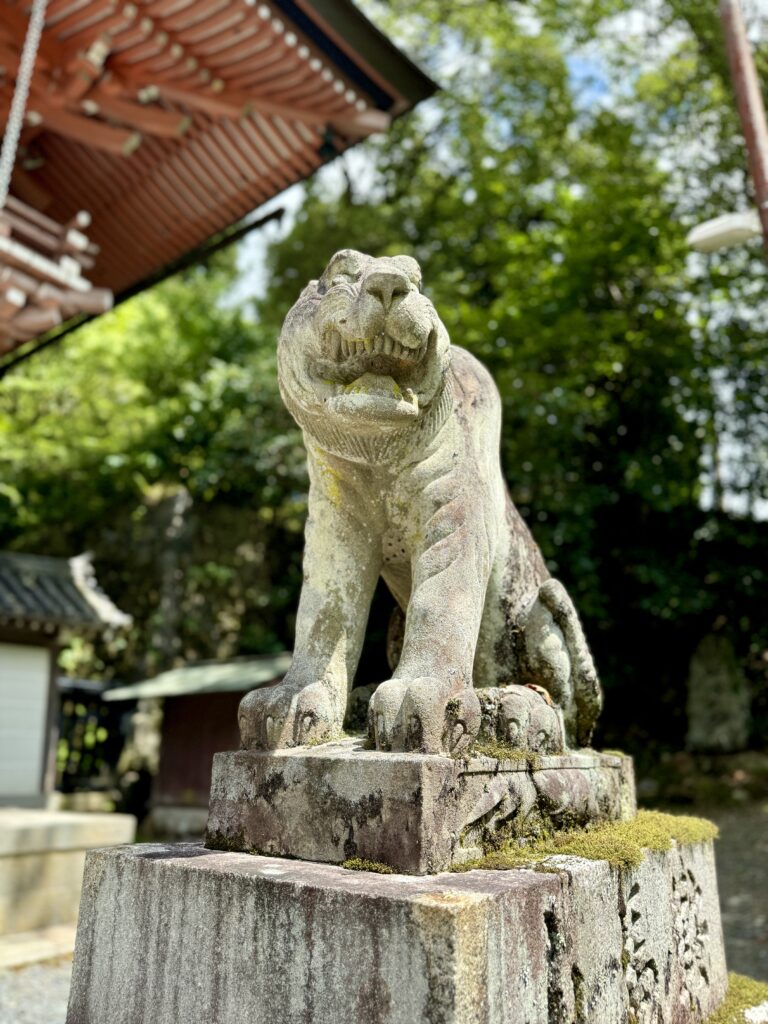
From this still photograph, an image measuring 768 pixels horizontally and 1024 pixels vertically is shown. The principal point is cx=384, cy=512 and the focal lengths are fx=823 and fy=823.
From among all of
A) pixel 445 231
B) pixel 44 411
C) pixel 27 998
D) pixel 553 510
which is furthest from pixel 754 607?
pixel 44 411

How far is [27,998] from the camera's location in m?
4.26

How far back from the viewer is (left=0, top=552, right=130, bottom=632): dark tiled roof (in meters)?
8.30

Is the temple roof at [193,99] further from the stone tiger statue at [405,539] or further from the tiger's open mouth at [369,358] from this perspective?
the tiger's open mouth at [369,358]

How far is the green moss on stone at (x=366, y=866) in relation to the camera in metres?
1.66

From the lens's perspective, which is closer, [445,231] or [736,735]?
[736,735]

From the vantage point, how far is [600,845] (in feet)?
6.51

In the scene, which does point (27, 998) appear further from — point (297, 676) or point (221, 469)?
point (221, 469)

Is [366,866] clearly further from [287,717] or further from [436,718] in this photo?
[287,717]

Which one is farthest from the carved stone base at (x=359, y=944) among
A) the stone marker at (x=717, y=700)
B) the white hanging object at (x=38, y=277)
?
the stone marker at (x=717, y=700)

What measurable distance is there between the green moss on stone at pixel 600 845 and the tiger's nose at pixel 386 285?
1.25 m

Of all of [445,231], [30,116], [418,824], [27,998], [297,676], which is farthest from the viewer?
[445,231]

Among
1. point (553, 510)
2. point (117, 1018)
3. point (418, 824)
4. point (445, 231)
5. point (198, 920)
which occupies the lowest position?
point (117, 1018)

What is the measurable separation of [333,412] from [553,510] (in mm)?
7794

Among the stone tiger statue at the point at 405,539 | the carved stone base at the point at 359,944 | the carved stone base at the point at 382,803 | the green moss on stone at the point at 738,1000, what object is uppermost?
the stone tiger statue at the point at 405,539
